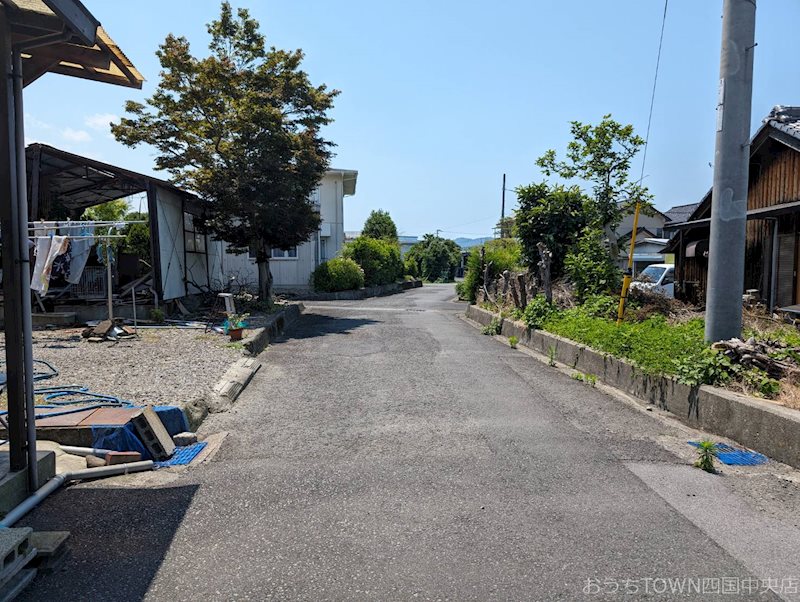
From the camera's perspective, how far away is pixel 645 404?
22.7ft

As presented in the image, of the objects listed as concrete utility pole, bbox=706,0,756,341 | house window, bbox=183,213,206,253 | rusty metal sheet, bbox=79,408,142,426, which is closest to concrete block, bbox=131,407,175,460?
rusty metal sheet, bbox=79,408,142,426

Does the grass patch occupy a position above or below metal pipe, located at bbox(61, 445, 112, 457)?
above

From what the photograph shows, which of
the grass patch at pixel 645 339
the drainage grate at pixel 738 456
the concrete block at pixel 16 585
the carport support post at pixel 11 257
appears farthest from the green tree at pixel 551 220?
the concrete block at pixel 16 585

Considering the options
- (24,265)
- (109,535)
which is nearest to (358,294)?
(24,265)

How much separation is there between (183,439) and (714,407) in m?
5.39

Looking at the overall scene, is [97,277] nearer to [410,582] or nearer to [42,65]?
[42,65]

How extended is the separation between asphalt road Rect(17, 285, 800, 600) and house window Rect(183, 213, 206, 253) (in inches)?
454

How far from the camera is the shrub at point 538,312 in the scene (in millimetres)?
12195

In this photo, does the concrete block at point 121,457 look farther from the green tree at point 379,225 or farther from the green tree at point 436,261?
the green tree at point 436,261

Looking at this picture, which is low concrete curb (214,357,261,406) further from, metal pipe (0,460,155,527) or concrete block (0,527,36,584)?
concrete block (0,527,36,584)

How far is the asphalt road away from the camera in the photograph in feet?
9.87

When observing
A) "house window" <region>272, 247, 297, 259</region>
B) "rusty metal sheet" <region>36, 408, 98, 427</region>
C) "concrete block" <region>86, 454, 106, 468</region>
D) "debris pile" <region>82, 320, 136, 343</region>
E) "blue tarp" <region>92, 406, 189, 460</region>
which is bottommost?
"concrete block" <region>86, 454, 106, 468</region>

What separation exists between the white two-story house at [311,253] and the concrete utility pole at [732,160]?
1795 cm

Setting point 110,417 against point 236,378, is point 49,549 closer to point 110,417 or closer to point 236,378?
point 110,417
